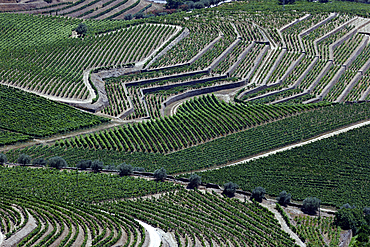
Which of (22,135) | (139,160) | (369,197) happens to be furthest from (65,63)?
(369,197)

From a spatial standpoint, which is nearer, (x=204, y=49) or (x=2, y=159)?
(x=2, y=159)

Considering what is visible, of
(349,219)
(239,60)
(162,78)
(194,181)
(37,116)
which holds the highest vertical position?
(239,60)

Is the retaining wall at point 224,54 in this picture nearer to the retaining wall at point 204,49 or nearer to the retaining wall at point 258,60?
the retaining wall at point 204,49

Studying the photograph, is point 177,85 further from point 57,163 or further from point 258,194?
point 258,194

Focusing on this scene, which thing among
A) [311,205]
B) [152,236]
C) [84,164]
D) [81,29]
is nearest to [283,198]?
[311,205]

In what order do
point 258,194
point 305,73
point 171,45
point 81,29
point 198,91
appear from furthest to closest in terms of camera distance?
1. point 81,29
2. point 171,45
3. point 305,73
4. point 198,91
5. point 258,194

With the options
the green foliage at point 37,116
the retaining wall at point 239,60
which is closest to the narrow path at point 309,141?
the green foliage at point 37,116

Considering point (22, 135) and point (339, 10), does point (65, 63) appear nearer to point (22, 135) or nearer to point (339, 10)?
point (22, 135)
